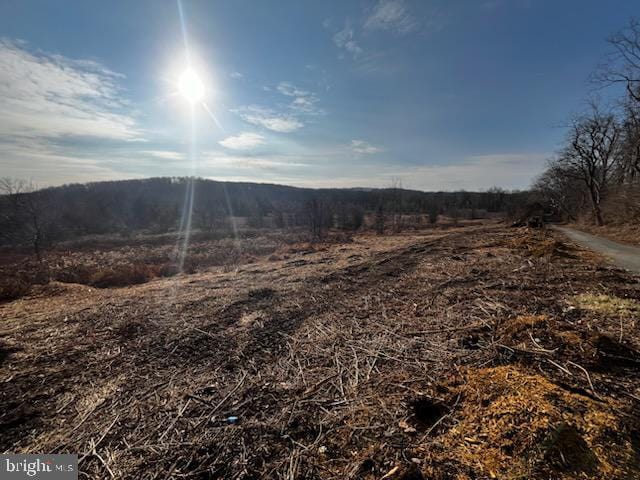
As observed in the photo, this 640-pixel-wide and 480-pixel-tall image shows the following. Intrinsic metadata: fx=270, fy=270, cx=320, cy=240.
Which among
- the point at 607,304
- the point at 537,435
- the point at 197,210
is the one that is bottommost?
the point at 197,210

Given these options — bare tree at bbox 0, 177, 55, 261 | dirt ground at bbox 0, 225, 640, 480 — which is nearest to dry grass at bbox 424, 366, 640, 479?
dirt ground at bbox 0, 225, 640, 480

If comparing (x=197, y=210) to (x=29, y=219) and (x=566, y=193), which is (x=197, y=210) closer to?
(x=29, y=219)

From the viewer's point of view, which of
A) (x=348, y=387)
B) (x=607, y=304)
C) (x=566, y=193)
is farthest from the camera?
(x=566, y=193)

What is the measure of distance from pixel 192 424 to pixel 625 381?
400 cm

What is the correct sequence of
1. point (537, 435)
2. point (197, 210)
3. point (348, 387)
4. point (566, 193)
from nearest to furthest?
point (537, 435)
point (348, 387)
point (566, 193)
point (197, 210)

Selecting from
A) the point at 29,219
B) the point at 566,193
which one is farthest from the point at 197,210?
the point at 566,193

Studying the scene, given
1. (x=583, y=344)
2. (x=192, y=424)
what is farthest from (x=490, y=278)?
(x=192, y=424)

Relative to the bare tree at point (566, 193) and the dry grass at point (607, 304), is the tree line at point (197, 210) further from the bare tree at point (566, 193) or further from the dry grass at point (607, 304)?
the dry grass at point (607, 304)

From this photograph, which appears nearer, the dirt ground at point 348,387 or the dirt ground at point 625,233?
the dirt ground at point 348,387

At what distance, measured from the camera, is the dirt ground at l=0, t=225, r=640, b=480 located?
194 centimetres

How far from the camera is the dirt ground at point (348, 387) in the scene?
1940 mm

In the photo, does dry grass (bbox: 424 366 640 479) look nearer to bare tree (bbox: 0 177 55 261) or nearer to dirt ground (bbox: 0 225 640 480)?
dirt ground (bbox: 0 225 640 480)

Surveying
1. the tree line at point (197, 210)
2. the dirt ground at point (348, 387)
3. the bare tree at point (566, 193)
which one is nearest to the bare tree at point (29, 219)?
the tree line at point (197, 210)

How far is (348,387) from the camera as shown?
2951mm
